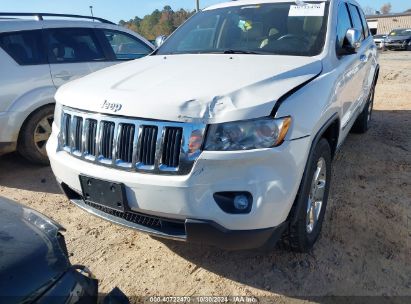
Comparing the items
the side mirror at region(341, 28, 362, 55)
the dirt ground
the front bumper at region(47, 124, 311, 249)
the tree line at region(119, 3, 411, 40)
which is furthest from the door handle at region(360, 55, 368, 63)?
the tree line at region(119, 3, 411, 40)

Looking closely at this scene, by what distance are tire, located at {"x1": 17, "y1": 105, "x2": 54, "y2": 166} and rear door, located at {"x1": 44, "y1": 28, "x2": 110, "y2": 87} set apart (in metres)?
0.42

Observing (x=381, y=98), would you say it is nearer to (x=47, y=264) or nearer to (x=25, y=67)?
(x=25, y=67)

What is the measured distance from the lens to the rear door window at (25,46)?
4.50 metres

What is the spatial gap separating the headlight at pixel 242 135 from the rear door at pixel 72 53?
3.40 m

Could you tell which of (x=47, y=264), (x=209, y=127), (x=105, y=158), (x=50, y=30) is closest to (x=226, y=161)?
(x=209, y=127)

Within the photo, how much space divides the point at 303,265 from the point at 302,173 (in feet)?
2.59

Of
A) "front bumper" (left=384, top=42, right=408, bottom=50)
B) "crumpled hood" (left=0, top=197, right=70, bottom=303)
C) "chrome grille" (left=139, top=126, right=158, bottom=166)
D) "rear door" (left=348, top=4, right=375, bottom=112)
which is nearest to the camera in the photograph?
"crumpled hood" (left=0, top=197, right=70, bottom=303)

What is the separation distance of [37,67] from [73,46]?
0.66 metres

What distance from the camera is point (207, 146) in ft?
6.96

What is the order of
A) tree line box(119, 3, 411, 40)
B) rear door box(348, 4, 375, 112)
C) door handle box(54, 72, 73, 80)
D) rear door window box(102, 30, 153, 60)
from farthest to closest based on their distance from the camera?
tree line box(119, 3, 411, 40), rear door window box(102, 30, 153, 60), door handle box(54, 72, 73, 80), rear door box(348, 4, 375, 112)

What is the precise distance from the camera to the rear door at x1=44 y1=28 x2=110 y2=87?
4.88 metres

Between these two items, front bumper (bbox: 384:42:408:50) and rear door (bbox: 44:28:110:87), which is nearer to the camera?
rear door (bbox: 44:28:110:87)

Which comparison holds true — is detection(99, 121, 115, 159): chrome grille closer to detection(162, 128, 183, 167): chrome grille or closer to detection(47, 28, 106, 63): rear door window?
detection(162, 128, 183, 167): chrome grille

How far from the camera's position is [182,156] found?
7.04 ft
